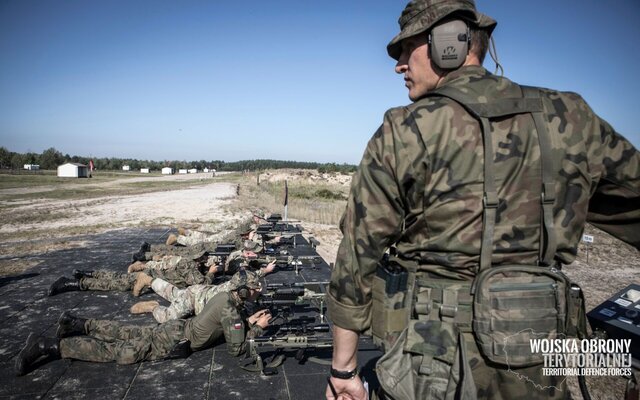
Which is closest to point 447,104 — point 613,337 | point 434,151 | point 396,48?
point 434,151

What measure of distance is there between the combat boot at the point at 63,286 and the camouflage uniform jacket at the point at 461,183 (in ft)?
21.2

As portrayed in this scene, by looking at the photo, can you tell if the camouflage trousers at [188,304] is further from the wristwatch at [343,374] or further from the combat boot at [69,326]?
the wristwatch at [343,374]

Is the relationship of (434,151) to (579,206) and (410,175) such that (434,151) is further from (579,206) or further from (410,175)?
(579,206)

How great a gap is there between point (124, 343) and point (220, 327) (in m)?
1.06

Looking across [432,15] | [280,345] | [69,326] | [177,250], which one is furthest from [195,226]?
[432,15]

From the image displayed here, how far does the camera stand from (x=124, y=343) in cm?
413

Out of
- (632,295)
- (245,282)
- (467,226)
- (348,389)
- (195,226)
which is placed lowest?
(195,226)

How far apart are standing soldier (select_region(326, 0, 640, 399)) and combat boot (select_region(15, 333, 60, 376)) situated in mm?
3935

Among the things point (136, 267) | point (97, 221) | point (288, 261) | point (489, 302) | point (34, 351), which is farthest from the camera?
point (97, 221)

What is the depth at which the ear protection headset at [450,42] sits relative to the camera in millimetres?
1492

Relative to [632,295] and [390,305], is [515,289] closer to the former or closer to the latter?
[390,305]

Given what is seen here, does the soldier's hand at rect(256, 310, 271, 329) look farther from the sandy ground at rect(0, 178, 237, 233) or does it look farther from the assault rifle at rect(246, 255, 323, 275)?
the sandy ground at rect(0, 178, 237, 233)

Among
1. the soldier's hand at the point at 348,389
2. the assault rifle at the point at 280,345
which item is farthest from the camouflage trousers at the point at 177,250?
the soldier's hand at the point at 348,389

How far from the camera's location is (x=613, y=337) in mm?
2221
